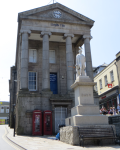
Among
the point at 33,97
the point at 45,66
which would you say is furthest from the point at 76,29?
the point at 33,97

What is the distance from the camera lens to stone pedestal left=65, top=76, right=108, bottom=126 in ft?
36.2

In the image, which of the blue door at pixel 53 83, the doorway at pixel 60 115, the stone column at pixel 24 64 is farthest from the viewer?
the blue door at pixel 53 83

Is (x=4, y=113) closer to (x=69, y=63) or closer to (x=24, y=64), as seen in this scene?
(x=24, y=64)

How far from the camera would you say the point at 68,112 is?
72.9 feet

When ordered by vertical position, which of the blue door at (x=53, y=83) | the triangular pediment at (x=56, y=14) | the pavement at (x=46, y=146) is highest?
the triangular pediment at (x=56, y=14)

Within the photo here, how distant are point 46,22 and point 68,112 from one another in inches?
477

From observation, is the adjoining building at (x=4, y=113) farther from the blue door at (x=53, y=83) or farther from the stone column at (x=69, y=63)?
the stone column at (x=69, y=63)

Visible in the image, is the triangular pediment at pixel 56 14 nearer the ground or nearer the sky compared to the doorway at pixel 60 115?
nearer the sky

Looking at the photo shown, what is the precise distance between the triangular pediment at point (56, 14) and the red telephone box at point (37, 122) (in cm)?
1235

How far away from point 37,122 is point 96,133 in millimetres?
10810

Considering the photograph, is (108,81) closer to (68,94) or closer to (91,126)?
(68,94)

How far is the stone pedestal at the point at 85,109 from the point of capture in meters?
11.0

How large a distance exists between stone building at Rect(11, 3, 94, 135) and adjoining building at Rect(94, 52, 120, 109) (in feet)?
22.8

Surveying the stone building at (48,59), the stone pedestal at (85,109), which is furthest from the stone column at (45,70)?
the stone pedestal at (85,109)
